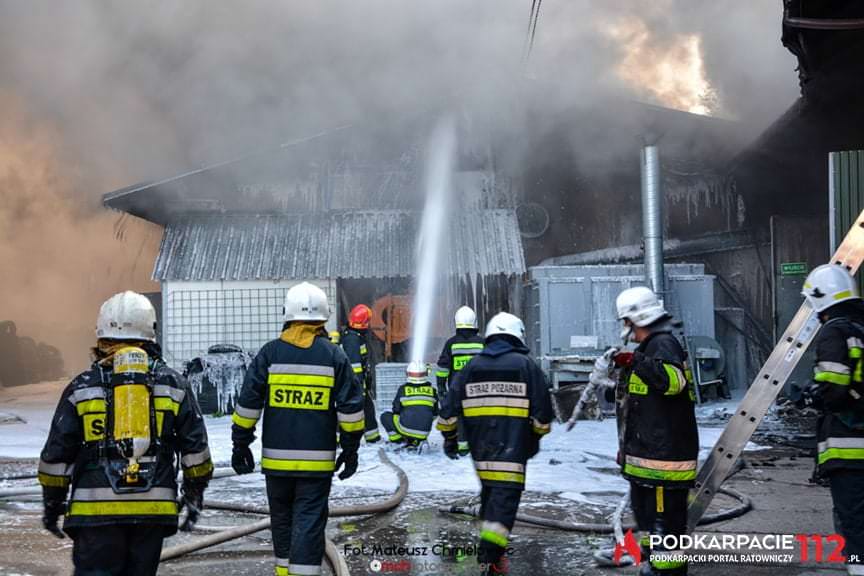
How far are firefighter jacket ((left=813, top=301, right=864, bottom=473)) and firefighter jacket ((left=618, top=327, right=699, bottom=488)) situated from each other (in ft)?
1.96

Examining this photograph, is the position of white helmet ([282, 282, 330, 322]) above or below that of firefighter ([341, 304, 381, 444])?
above

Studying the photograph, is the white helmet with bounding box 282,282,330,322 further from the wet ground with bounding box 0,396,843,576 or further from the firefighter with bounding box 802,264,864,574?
the firefighter with bounding box 802,264,864,574

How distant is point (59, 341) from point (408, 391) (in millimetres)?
16322

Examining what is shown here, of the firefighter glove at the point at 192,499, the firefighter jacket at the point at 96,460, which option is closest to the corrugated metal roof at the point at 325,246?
the firefighter glove at the point at 192,499

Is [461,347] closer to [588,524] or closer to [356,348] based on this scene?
[356,348]

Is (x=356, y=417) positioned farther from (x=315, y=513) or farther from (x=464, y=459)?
(x=464, y=459)

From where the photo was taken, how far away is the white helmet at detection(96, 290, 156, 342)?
138 inches

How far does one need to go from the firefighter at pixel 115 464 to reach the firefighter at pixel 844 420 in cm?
284

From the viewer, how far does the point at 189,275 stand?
13.3 m

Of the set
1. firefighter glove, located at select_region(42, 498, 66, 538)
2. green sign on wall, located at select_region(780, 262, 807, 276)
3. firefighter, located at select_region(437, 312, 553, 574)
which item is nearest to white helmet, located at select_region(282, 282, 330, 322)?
firefighter, located at select_region(437, 312, 553, 574)

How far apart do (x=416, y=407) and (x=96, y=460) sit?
5337mm

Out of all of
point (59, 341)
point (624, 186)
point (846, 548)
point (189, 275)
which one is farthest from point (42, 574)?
point (59, 341)

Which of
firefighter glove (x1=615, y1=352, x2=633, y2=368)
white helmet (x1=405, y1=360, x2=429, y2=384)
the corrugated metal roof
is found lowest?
white helmet (x1=405, y1=360, x2=429, y2=384)

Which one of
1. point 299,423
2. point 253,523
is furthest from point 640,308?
point 253,523
